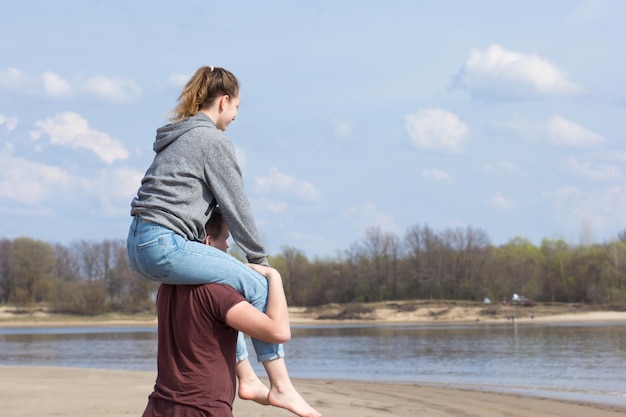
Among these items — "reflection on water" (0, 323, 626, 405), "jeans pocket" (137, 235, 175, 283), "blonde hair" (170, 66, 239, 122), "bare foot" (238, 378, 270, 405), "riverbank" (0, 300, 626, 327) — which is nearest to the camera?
"jeans pocket" (137, 235, 175, 283)

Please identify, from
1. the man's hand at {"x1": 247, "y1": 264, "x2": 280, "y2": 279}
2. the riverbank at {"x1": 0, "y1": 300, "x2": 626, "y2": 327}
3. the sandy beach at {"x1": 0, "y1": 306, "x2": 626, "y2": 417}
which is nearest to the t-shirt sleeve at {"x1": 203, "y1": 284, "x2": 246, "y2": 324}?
the man's hand at {"x1": 247, "y1": 264, "x2": 280, "y2": 279}

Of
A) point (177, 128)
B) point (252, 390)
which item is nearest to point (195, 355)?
point (252, 390)

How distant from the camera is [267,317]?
3217 millimetres

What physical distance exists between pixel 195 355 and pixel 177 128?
2.95 feet

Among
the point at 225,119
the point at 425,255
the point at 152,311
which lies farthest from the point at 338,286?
the point at 225,119

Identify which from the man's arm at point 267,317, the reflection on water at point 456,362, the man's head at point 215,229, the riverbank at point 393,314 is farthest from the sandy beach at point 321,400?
the riverbank at point 393,314

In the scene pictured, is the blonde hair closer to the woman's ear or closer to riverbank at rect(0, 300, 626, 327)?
the woman's ear

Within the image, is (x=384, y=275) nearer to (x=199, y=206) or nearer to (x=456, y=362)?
(x=456, y=362)

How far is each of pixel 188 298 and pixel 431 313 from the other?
2849 inches

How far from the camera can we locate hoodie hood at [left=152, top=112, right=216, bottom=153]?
11.0 feet

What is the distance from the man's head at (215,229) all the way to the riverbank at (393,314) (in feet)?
218

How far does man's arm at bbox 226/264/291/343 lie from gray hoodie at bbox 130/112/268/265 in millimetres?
136

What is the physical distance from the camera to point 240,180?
10.9 feet

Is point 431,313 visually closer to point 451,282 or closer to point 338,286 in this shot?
point 451,282
